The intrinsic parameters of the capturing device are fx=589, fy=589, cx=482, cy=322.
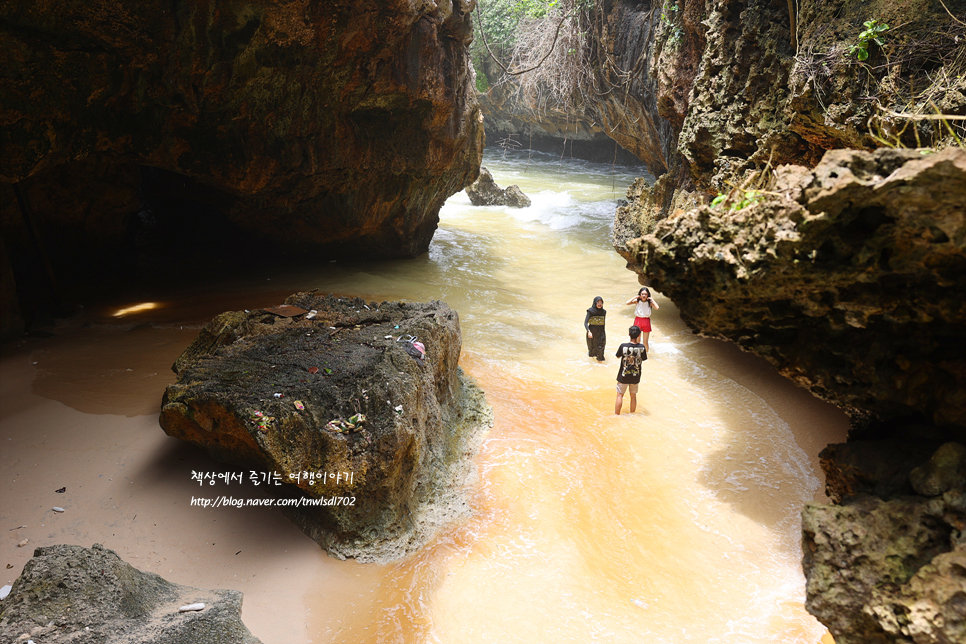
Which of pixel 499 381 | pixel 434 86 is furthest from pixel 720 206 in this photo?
pixel 434 86

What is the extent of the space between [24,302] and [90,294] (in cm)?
168

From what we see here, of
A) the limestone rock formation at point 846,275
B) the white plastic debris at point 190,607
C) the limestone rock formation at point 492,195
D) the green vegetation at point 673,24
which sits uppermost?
the green vegetation at point 673,24

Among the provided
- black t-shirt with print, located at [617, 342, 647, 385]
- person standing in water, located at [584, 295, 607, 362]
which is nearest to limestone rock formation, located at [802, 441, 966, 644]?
black t-shirt with print, located at [617, 342, 647, 385]

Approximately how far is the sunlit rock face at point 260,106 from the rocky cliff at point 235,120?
20mm

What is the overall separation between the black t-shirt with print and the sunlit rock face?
222 inches

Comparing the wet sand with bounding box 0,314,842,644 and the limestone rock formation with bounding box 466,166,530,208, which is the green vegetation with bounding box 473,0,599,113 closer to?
the limestone rock formation with bounding box 466,166,530,208

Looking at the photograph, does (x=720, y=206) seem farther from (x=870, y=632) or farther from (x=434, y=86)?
(x=434, y=86)

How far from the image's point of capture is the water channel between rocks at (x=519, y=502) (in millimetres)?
4094

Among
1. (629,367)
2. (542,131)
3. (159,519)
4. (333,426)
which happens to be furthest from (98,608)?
(542,131)

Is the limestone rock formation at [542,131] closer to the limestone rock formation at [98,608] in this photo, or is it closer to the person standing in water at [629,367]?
the person standing in water at [629,367]

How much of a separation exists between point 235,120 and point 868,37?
25.8 feet

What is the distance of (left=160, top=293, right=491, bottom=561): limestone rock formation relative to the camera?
4539 mm

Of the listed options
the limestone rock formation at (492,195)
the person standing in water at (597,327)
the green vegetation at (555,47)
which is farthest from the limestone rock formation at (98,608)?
the limestone rock formation at (492,195)

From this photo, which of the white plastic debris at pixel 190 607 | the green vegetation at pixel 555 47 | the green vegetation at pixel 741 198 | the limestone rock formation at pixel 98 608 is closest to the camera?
the limestone rock formation at pixel 98 608
